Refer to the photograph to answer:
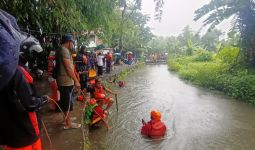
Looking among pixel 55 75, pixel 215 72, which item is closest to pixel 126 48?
pixel 215 72

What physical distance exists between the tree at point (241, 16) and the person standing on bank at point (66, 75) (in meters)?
11.3

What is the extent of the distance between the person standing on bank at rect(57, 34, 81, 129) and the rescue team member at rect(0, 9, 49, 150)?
2.81 meters

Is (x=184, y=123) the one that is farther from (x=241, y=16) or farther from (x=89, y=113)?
(x=241, y=16)

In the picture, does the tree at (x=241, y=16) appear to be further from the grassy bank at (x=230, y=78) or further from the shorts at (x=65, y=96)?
the shorts at (x=65, y=96)

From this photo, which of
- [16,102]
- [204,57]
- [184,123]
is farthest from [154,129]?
[204,57]

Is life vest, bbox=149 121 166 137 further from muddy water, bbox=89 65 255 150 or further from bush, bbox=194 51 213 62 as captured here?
bush, bbox=194 51 213 62

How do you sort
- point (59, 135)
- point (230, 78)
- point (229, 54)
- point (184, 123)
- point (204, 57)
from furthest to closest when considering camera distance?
point (204, 57) < point (229, 54) < point (230, 78) < point (184, 123) < point (59, 135)

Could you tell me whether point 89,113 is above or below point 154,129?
above

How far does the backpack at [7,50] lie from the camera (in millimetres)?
2098

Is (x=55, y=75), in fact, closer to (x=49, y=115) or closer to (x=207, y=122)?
(x=49, y=115)

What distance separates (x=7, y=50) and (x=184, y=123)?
25.4 ft

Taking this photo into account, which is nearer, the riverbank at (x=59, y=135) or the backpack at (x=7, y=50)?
the backpack at (x=7, y=50)

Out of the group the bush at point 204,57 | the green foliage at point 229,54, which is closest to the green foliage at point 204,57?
the bush at point 204,57

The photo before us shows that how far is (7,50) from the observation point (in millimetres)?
2115
